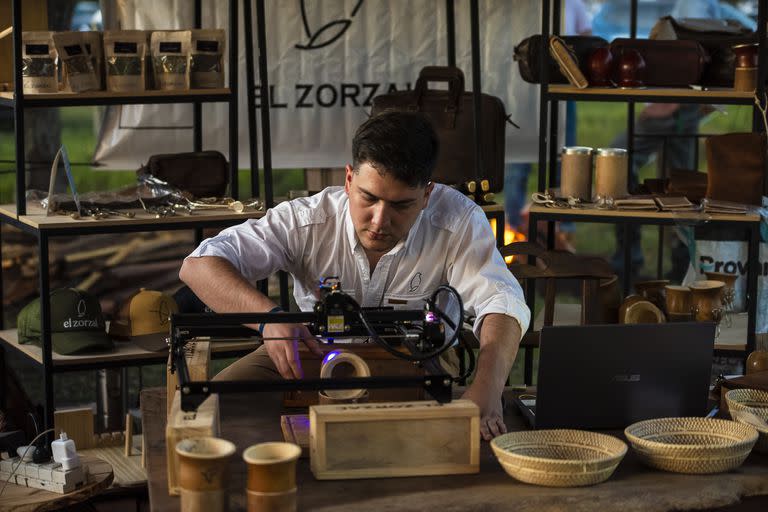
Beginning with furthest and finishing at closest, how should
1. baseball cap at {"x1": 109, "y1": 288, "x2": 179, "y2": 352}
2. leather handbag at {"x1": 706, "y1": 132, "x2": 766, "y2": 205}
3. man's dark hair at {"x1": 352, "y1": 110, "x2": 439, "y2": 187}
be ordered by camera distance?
leather handbag at {"x1": 706, "y1": 132, "x2": 766, "y2": 205} → baseball cap at {"x1": 109, "y1": 288, "x2": 179, "y2": 352} → man's dark hair at {"x1": 352, "y1": 110, "x2": 439, "y2": 187}

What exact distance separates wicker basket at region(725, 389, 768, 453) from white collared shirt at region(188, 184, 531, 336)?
73 cm

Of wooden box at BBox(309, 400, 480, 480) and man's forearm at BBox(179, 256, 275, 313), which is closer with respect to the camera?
wooden box at BBox(309, 400, 480, 480)

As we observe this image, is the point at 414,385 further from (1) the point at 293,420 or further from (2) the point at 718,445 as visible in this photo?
(2) the point at 718,445

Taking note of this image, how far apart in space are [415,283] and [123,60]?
156 centimetres

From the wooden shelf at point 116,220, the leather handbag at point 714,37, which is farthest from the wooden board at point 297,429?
the leather handbag at point 714,37

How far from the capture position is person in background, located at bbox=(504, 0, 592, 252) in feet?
20.0

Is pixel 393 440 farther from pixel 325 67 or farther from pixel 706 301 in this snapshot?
pixel 325 67

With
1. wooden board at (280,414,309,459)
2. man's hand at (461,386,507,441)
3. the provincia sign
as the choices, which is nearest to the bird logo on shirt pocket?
man's hand at (461,386,507,441)

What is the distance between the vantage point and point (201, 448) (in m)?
1.94

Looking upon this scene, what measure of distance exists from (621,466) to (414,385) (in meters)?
0.43

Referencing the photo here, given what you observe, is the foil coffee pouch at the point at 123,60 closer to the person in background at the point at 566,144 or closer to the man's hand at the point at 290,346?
the man's hand at the point at 290,346

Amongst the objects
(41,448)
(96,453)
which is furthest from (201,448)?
(96,453)

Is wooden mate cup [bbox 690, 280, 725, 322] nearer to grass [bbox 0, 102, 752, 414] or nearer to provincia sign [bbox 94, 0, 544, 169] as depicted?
provincia sign [bbox 94, 0, 544, 169]

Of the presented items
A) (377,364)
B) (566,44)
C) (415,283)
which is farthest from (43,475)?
(566,44)
